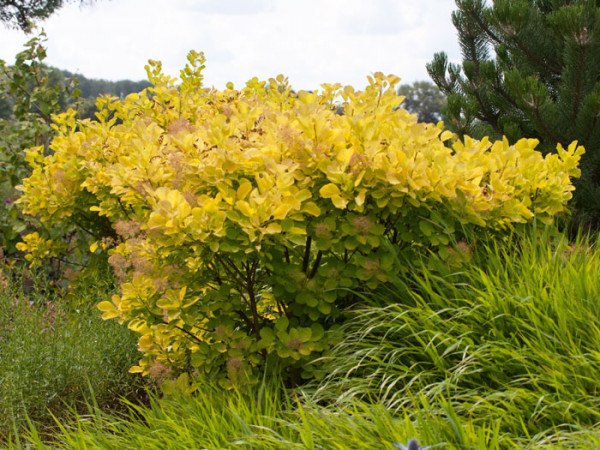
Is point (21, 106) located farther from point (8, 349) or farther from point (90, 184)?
point (8, 349)

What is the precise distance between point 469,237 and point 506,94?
12.6 feet

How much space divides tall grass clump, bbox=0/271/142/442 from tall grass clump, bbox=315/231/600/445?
4.67 ft

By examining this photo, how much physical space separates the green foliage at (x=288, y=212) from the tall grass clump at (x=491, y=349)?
0.19 m

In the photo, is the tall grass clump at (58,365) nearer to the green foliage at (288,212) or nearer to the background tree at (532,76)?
the green foliage at (288,212)

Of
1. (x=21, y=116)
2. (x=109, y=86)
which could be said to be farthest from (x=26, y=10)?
(x=109, y=86)

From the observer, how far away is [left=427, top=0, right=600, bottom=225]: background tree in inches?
213

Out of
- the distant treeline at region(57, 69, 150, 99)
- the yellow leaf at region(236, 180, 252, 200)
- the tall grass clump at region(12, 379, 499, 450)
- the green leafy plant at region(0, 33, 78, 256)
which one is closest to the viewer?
the tall grass clump at region(12, 379, 499, 450)

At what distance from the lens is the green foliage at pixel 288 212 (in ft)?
8.02

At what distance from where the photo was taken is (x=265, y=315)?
3.17 m

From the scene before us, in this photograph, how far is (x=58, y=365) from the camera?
325 centimetres

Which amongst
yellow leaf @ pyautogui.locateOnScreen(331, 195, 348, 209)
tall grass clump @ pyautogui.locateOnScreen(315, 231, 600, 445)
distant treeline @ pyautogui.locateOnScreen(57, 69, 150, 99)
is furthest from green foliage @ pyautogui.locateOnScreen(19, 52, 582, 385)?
distant treeline @ pyautogui.locateOnScreen(57, 69, 150, 99)

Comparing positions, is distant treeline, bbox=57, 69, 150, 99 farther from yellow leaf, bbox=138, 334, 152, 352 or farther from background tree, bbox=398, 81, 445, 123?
yellow leaf, bbox=138, 334, 152, 352

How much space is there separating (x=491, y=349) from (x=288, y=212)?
98 cm

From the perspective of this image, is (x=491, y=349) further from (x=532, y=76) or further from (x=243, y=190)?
(x=532, y=76)
